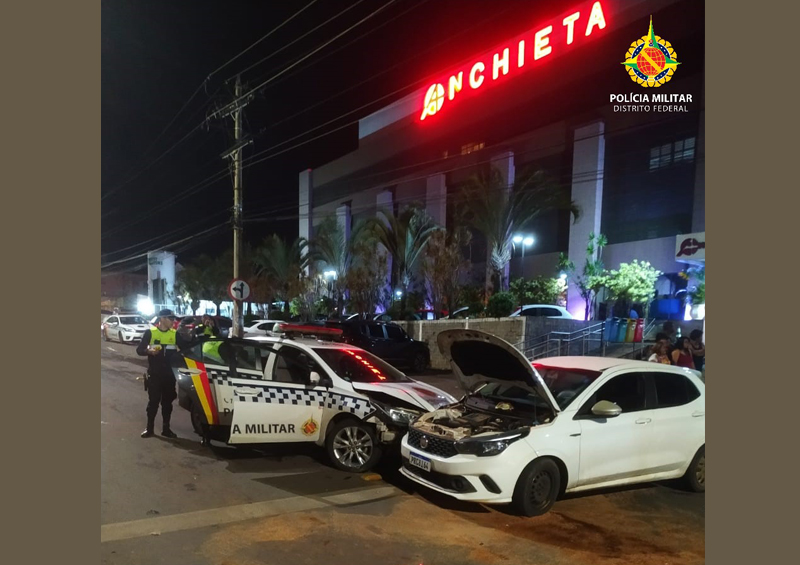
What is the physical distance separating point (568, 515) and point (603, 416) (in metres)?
1.01

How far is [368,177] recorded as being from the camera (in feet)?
125

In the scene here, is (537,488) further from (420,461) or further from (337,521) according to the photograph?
(337,521)

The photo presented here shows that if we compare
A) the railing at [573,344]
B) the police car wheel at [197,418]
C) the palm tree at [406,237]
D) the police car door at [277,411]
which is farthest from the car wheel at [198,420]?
the palm tree at [406,237]

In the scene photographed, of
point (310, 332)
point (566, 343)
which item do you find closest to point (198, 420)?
point (310, 332)

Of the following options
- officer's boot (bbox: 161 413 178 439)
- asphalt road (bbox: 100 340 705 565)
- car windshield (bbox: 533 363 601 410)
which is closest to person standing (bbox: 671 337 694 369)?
asphalt road (bbox: 100 340 705 565)

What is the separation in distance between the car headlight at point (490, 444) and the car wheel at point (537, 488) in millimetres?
294

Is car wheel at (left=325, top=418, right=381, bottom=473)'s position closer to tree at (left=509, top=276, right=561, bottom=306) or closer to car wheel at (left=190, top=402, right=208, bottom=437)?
car wheel at (left=190, top=402, right=208, bottom=437)

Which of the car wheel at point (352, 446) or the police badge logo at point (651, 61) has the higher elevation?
the police badge logo at point (651, 61)

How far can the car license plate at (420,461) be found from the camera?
528 cm

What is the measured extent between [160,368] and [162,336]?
45 cm

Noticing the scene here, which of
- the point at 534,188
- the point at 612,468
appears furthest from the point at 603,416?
the point at 534,188

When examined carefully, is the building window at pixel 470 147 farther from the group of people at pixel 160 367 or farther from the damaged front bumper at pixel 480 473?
the damaged front bumper at pixel 480 473

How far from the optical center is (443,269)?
66.9 feet

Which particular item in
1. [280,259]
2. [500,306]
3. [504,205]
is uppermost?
[504,205]
